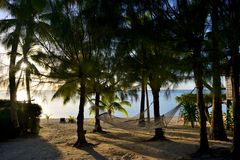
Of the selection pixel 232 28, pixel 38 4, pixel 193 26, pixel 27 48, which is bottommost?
pixel 232 28

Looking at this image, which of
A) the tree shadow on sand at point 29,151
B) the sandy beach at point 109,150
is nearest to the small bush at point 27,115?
the tree shadow on sand at point 29,151

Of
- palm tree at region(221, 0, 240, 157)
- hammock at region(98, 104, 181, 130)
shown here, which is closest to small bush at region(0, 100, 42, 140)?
hammock at region(98, 104, 181, 130)

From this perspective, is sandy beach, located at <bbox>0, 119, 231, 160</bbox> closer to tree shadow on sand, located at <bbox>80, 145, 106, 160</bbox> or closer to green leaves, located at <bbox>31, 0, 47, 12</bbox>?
tree shadow on sand, located at <bbox>80, 145, 106, 160</bbox>

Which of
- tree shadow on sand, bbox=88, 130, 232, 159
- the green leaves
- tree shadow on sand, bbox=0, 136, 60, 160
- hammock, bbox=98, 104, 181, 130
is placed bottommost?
tree shadow on sand, bbox=0, 136, 60, 160

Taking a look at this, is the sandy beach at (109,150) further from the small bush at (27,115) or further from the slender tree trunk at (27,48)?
the small bush at (27,115)

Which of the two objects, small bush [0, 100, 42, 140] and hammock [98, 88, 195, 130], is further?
small bush [0, 100, 42, 140]

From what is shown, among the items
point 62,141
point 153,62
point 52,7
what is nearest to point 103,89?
point 62,141

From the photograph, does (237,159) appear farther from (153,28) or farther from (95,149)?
(95,149)

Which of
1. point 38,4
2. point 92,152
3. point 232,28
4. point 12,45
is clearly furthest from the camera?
point 12,45

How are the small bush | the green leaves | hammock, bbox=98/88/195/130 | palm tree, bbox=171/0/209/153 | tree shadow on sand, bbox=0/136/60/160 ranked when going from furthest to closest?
the small bush, tree shadow on sand, bbox=0/136/60/160, hammock, bbox=98/88/195/130, the green leaves, palm tree, bbox=171/0/209/153

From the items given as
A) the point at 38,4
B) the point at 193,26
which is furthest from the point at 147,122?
the point at 38,4

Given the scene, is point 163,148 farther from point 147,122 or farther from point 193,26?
point 193,26

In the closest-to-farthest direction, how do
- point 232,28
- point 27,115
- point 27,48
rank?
1. point 232,28
2. point 27,48
3. point 27,115

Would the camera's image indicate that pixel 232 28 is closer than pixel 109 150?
Yes
